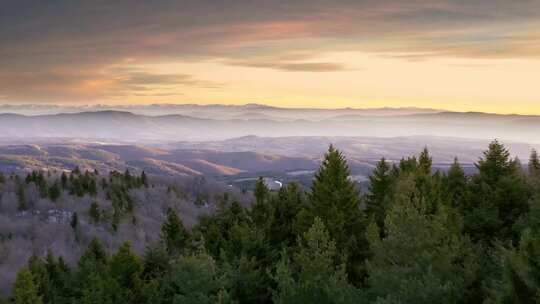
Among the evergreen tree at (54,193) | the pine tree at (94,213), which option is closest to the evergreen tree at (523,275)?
the pine tree at (94,213)

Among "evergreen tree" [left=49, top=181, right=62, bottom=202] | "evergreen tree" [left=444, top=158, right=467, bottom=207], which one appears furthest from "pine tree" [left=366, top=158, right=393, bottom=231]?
"evergreen tree" [left=49, top=181, right=62, bottom=202]

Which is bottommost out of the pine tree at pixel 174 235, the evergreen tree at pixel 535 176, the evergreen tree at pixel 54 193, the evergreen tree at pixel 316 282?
the evergreen tree at pixel 54 193

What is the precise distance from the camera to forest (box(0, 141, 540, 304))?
75.9 ft

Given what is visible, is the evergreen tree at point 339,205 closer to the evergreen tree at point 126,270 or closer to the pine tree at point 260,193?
the pine tree at point 260,193

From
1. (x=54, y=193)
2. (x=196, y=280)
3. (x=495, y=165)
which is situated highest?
(x=495, y=165)

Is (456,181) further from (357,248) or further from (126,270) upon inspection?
(126,270)

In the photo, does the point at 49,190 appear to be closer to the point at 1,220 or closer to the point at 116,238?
the point at 1,220

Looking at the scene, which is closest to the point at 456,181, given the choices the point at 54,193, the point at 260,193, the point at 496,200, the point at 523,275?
the point at 496,200

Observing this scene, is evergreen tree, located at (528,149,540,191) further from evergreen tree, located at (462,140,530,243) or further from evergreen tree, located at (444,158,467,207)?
evergreen tree, located at (444,158,467,207)

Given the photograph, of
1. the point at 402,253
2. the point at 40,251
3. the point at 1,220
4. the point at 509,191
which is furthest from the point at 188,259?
the point at 1,220

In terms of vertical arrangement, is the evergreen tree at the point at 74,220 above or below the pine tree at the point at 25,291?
below

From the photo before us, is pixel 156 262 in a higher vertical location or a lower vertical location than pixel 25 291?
higher

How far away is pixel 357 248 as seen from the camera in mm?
37062

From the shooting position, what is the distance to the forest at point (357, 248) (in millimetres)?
23141
